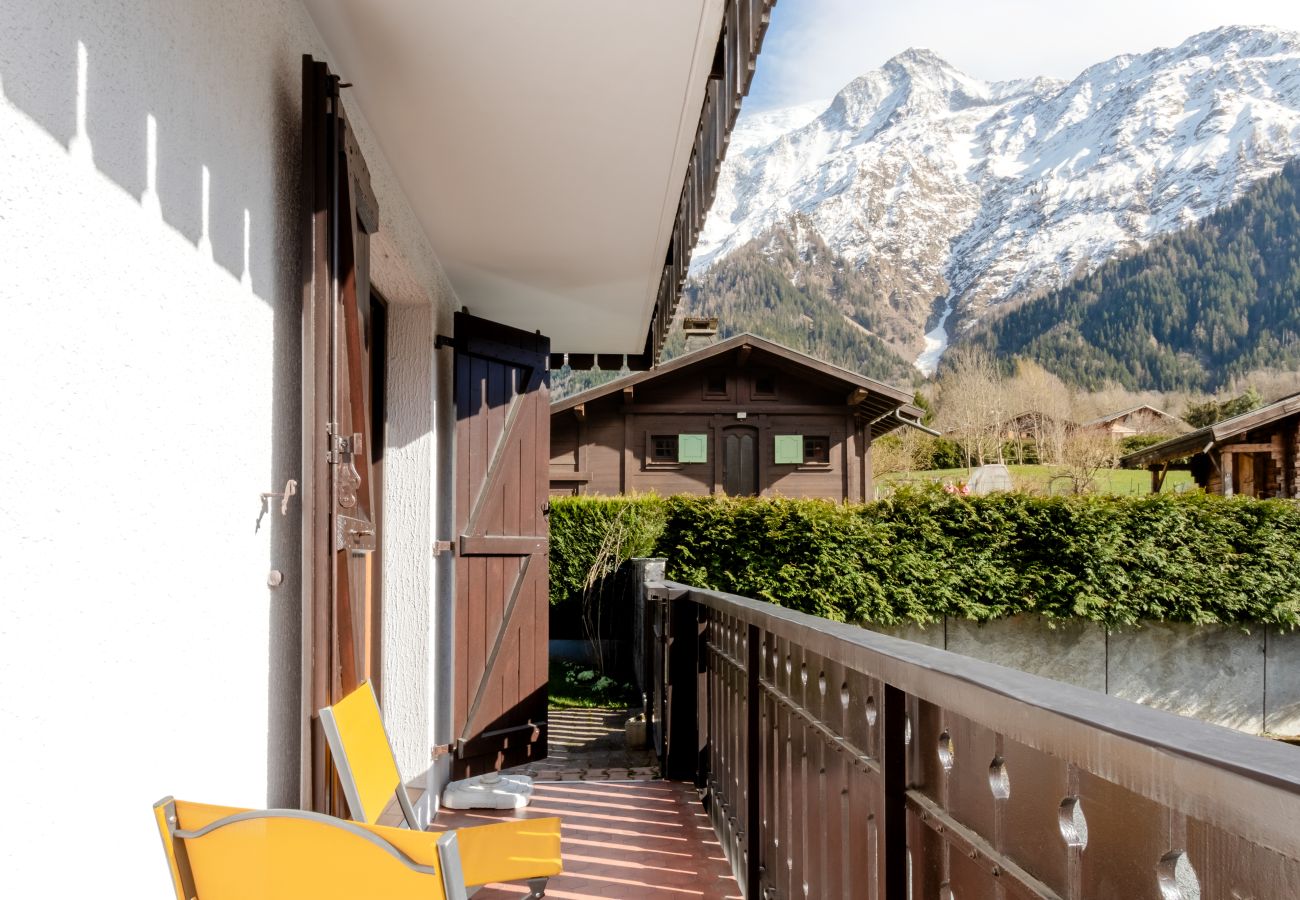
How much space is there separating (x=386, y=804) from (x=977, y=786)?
1.75 meters

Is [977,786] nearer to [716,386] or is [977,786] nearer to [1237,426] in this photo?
[716,386]

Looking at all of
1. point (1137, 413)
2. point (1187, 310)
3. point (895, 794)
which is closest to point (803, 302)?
point (1187, 310)

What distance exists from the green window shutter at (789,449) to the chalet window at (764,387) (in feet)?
2.49

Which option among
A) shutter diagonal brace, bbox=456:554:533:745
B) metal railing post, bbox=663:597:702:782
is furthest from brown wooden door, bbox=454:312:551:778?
metal railing post, bbox=663:597:702:782

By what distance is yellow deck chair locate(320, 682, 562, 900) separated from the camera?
2.18 m

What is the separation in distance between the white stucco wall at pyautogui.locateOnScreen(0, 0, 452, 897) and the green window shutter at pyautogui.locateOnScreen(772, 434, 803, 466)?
15.1 metres

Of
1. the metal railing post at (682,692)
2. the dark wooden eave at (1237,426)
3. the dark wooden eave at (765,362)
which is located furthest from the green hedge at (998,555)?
the dark wooden eave at (765,362)

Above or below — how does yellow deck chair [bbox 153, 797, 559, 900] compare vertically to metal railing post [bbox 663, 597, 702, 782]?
above

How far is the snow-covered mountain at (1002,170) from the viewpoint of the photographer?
3115 inches

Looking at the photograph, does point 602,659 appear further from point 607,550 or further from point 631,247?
point 631,247

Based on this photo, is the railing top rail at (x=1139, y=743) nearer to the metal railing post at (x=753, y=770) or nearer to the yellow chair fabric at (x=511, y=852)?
the yellow chair fabric at (x=511, y=852)

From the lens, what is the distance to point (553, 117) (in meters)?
3.27

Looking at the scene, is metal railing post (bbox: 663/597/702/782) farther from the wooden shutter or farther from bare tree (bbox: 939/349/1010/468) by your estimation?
bare tree (bbox: 939/349/1010/468)

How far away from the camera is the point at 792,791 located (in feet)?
8.04
